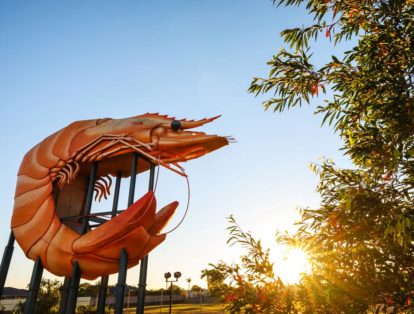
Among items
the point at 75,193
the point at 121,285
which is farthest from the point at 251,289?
the point at 75,193

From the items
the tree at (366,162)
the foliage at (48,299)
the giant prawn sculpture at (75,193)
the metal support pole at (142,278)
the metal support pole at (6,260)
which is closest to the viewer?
the tree at (366,162)

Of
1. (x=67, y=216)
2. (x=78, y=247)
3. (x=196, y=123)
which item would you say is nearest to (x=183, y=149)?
(x=196, y=123)

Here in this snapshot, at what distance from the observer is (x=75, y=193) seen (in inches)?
256

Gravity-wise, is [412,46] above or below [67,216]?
above

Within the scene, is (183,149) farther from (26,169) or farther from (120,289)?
(26,169)

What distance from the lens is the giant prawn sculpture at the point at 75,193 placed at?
4.93 metres

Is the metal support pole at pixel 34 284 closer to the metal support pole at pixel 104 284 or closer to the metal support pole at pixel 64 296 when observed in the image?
the metal support pole at pixel 64 296

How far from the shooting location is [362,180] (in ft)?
14.2

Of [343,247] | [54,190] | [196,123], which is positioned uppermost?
[196,123]

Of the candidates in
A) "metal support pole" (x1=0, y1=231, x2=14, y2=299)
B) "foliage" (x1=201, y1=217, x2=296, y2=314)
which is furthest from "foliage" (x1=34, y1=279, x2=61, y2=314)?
"foliage" (x1=201, y1=217, x2=296, y2=314)

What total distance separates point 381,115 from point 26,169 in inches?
250

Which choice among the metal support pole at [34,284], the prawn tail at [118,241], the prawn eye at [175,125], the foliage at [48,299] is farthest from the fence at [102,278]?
the foliage at [48,299]

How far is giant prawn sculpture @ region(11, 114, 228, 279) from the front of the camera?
4.93 metres

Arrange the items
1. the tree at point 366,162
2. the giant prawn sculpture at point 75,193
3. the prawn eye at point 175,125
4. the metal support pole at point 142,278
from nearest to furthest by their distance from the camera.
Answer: the tree at point 366,162
the giant prawn sculpture at point 75,193
the metal support pole at point 142,278
the prawn eye at point 175,125
